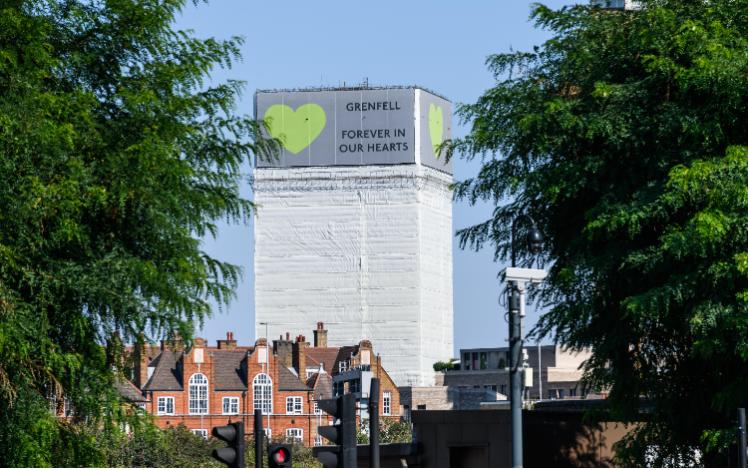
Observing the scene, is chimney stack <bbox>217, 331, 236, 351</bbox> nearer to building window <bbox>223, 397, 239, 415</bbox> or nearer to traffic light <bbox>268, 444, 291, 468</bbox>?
building window <bbox>223, 397, 239, 415</bbox>

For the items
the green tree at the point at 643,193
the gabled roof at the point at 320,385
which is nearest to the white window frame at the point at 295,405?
the gabled roof at the point at 320,385

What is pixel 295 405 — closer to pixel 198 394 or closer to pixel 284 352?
pixel 198 394

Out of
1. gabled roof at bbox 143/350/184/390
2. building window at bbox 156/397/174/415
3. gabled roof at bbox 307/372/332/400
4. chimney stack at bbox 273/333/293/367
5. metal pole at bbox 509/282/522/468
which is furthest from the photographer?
chimney stack at bbox 273/333/293/367

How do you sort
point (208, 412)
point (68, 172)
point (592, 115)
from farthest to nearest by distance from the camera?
point (208, 412) < point (592, 115) < point (68, 172)

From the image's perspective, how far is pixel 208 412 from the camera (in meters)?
134

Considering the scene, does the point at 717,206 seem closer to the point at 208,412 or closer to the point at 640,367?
the point at 640,367

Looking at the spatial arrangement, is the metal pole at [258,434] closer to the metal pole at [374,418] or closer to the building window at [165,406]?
the metal pole at [374,418]

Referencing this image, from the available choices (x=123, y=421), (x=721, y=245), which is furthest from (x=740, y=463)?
(x=123, y=421)

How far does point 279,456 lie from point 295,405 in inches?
4731

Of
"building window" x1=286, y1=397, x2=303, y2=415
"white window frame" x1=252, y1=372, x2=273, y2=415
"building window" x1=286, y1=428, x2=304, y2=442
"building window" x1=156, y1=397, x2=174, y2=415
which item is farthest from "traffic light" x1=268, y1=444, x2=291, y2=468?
"building window" x1=286, y1=397, x2=303, y2=415

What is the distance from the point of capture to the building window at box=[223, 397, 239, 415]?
135 meters

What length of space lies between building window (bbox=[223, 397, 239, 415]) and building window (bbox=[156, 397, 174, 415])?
5433 millimetres

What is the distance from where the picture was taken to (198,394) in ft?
438

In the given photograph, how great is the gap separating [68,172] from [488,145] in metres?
12.1
